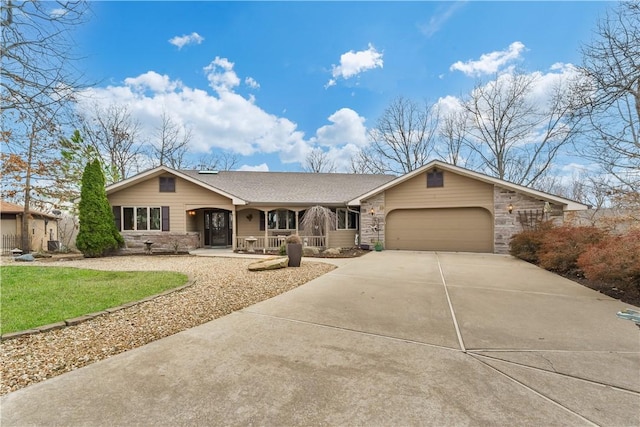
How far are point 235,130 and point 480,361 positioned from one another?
20.9 metres

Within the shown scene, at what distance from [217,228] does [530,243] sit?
576 inches

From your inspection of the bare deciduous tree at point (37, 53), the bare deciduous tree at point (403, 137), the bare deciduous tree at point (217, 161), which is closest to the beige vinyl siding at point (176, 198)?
the bare deciduous tree at point (37, 53)

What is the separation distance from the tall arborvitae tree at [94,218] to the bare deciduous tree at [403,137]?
20186mm

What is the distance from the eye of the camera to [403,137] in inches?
973

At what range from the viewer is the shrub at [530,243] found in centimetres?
979

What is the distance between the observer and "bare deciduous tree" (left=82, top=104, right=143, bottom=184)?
67.7 ft

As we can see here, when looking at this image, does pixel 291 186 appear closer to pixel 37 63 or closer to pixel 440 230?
pixel 440 230

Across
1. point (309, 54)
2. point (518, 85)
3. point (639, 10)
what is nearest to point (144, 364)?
point (639, 10)

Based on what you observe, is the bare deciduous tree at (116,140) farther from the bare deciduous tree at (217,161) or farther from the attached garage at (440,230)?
the attached garage at (440,230)

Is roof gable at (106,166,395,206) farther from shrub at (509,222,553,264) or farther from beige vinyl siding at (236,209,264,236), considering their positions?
shrub at (509,222,553,264)

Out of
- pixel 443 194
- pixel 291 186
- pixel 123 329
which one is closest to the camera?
pixel 123 329

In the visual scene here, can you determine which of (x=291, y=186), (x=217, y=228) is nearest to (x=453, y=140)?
(x=291, y=186)

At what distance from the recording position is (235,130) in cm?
2055

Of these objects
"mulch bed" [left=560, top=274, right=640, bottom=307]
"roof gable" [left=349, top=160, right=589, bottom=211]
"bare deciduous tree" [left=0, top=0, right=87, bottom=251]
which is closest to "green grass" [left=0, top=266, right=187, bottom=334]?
"bare deciduous tree" [left=0, top=0, right=87, bottom=251]
